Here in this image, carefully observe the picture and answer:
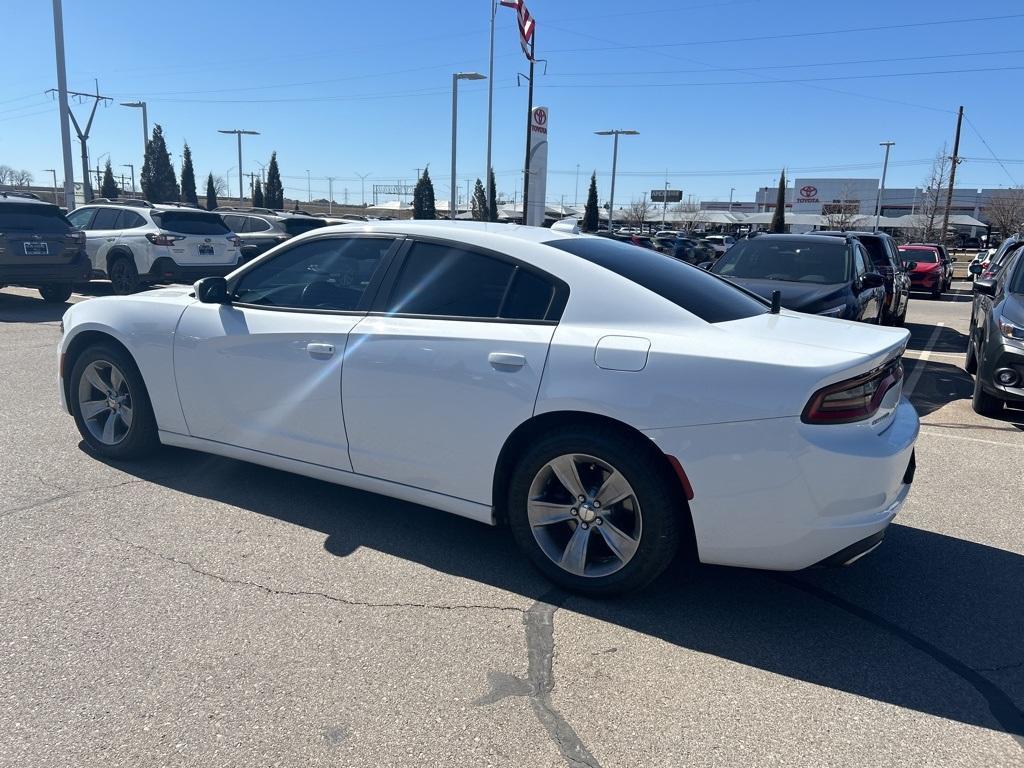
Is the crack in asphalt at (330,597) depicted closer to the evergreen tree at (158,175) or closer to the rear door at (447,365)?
the rear door at (447,365)

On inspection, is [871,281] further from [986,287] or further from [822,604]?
[822,604]

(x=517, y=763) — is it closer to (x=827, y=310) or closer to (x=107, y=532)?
(x=107, y=532)

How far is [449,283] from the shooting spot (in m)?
3.80

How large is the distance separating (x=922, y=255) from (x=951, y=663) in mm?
23040

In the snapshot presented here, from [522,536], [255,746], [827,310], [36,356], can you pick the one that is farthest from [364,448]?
[36,356]

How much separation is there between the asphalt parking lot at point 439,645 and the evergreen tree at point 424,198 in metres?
40.6

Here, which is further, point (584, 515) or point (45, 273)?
point (45, 273)

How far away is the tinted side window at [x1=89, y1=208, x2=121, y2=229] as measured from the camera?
578 inches

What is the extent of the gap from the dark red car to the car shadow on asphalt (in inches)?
775

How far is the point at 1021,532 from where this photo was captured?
4348 millimetres

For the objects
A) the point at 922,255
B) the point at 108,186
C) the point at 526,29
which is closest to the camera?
the point at 922,255

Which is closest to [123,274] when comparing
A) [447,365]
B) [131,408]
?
[131,408]

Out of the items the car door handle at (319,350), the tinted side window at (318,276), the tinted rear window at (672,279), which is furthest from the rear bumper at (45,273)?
the tinted rear window at (672,279)

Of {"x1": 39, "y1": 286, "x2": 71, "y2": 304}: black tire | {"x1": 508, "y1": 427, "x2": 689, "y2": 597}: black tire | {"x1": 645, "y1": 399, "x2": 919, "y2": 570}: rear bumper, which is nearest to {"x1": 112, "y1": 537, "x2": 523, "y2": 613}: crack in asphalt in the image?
{"x1": 508, "y1": 427, "x2": 689, "y2": 597}: black tire
